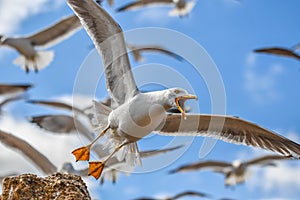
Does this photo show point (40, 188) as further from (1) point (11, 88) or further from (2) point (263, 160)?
(2) point (263, 160)

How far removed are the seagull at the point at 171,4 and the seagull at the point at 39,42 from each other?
51.3 inches

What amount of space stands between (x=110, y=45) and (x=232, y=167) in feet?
25.0

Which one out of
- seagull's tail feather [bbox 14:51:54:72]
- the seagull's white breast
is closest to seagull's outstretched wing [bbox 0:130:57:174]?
the seagull's white breast

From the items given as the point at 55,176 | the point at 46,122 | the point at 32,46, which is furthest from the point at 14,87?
the point at 55,176

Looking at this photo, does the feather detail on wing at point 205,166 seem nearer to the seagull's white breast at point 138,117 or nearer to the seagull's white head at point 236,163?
the seagull's white head at point 236,163

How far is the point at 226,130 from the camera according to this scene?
4.55 meters

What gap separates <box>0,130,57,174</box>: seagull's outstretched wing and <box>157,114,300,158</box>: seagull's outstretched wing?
6.05ft

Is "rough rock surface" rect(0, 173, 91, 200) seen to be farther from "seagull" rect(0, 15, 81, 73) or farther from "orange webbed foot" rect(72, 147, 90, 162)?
"seagull" rect(0, 15, 81, 73)

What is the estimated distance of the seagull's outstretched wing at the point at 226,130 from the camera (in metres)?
4.45

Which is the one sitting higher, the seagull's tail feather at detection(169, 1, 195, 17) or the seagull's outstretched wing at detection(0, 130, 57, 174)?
the seagull's tail feather at detection(169, 1, 195, 17)

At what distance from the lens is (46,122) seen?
297 inches

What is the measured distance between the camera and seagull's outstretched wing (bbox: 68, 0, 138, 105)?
14.1 feet

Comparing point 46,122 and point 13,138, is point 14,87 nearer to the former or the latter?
point 46,122

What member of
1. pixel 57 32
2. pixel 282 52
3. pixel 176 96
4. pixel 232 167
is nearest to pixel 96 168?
pixel 176 96
